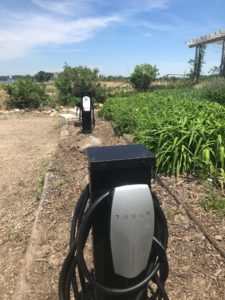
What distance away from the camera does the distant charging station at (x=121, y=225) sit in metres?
1.56

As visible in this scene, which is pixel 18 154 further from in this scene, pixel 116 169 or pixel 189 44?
pixel 189 44

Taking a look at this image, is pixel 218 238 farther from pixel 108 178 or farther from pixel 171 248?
pixel 108 178

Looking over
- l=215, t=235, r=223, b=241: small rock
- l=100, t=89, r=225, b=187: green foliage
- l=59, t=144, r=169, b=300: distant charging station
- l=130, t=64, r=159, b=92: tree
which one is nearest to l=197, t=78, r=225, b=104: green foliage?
l=100, t=89, r=225, b=187: green foliage

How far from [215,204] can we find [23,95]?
1518 cm

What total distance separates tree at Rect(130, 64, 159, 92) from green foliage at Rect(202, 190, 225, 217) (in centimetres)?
2033

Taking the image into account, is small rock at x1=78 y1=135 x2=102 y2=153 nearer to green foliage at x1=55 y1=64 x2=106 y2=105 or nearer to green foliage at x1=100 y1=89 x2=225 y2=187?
green foliage at x1=100 y1=89 x2=225 y2=187

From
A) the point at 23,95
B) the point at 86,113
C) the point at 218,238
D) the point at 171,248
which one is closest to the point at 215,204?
the point at 218,238

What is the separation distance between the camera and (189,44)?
22922mm

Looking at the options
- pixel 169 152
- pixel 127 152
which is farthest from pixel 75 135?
pixel 127 152

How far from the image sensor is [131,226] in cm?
156

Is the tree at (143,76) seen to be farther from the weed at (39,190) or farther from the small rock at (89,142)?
the weed at (39,190)

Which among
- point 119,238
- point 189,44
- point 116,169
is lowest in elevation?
point 119,238

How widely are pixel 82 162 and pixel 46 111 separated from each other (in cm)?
1103

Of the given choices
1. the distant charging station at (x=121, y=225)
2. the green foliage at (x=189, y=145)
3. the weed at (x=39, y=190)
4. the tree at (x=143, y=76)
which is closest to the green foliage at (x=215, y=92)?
the green foliage at (x=189, y=145)
